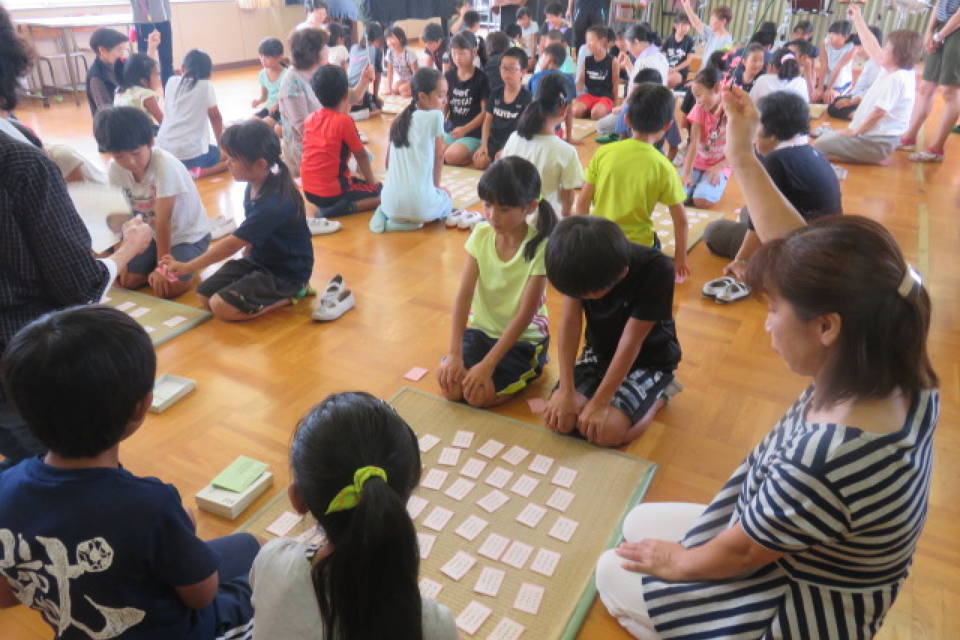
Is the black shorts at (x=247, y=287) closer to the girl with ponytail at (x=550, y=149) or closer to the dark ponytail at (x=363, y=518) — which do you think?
the girl with ponytail at (x=550, y=149)

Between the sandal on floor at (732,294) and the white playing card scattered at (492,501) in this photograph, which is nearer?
the white playing card scattered at (492,501)

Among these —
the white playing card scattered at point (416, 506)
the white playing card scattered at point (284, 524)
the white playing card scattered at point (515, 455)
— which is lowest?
the white playing card scattered at point (416, 506)

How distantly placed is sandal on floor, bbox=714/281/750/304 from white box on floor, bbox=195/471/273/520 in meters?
2.17

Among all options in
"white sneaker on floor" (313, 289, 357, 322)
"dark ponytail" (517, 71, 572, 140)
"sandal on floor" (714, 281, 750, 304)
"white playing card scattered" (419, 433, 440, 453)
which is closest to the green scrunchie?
"white playing card scattered" (419, 433, 440, 453)

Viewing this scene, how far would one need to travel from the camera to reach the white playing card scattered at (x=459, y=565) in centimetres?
175

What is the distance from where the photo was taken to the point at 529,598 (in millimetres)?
1674

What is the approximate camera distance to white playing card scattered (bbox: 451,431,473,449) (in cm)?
221

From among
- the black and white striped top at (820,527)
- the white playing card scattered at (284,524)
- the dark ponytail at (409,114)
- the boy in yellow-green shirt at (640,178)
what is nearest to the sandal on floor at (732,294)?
the boy in yellow-green shirt at (640,178)

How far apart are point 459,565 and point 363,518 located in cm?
96

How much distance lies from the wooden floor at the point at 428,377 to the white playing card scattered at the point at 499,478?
32 centimetres

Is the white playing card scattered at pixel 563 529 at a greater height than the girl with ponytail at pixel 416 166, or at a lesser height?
lesser

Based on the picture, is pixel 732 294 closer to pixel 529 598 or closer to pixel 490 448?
pixel 490 448

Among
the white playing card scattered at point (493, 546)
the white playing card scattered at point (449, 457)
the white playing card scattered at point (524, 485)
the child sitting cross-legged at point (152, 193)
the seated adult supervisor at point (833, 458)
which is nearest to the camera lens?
the seated adult supervisor at point (833, 458)

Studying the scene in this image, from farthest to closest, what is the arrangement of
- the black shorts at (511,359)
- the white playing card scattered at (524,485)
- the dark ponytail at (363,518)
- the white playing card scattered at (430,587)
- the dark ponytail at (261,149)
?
the dark ponytail at (261,149) → the black shorts at (511,359) → the white playing card scattered at (524,485) → the white playing card scattered at (430,587) → the dark ponytail at (363,518)
